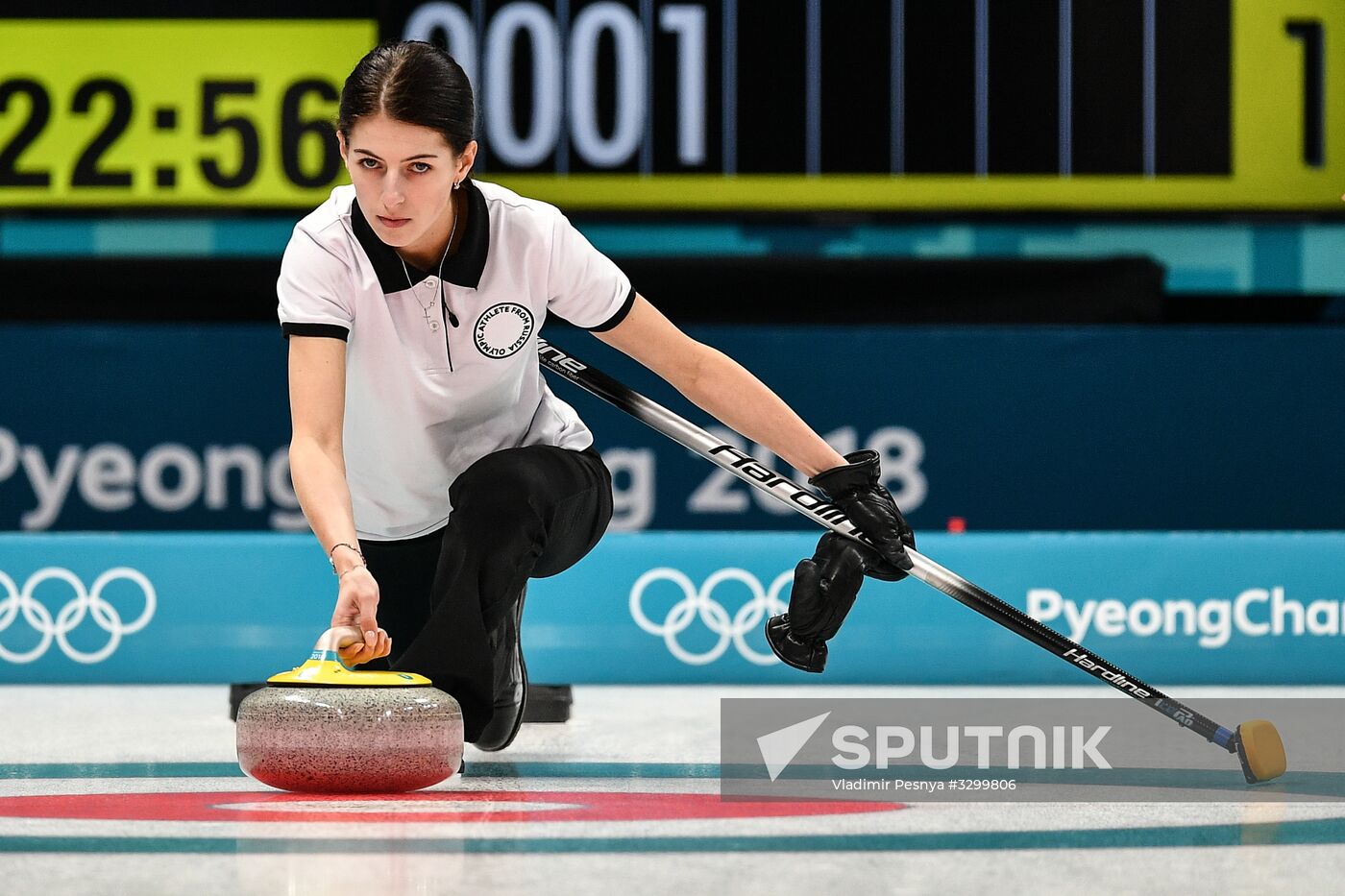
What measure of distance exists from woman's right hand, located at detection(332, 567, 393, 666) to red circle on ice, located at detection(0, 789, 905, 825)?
0.22 meters

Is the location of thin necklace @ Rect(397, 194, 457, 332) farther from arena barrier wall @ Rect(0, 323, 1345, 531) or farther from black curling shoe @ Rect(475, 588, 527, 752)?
arena barrier wall @ Rect(0, 323, 1345, 531)

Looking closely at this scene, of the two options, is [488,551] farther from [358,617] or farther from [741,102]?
[741,102]

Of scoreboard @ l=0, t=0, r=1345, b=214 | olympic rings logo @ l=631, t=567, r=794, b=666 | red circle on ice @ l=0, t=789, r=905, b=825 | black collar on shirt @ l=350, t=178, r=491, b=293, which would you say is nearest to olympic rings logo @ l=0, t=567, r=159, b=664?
olympic rings logo @ l=631, t=567, r=794, b=666

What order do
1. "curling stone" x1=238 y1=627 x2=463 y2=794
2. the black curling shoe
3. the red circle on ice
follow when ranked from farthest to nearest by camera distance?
the black curling shoe < "curling stone" x1=238 y1=627 x2=463 y2=794 < the red circle on ice

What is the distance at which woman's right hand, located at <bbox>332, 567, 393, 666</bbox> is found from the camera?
103 inches

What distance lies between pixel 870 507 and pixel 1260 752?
77cm

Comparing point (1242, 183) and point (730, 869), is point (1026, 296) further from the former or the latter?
point (730, 869)

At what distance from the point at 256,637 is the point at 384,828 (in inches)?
113

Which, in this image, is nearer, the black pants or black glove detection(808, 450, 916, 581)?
the black pants

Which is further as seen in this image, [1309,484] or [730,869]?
[1309,484]

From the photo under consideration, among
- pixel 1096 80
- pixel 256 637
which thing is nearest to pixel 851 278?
pixel 1096 80

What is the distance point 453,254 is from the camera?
301cm

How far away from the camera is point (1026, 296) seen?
6133mm

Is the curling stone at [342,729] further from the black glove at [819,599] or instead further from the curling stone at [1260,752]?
the curling stone at [1260,752]
